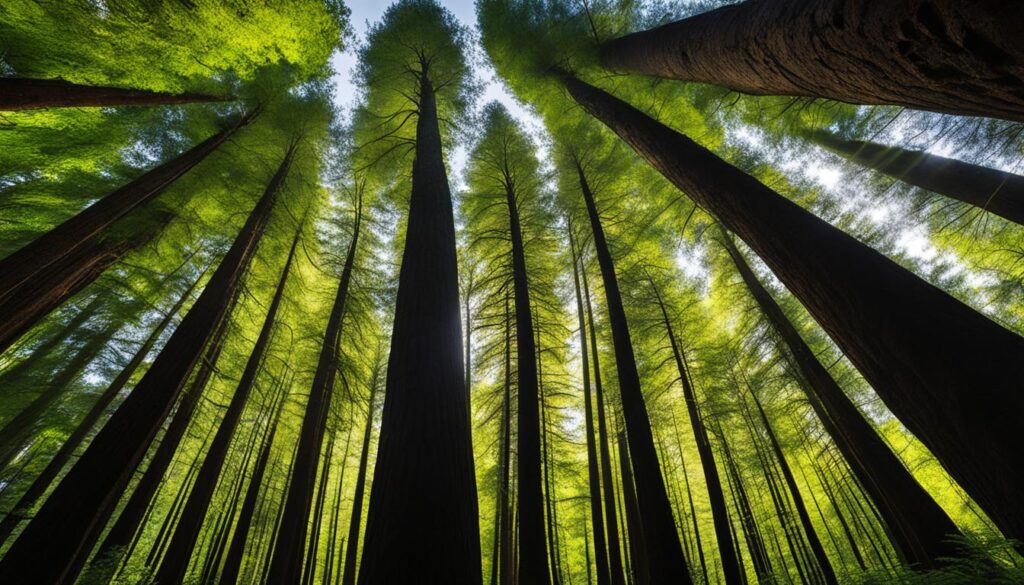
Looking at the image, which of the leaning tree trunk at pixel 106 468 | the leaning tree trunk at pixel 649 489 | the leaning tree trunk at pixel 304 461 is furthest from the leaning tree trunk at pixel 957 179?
the leaning tree trunk at pixel 106 468

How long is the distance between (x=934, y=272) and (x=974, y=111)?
10.3 m

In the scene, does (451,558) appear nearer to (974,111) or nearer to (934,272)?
(974,111)

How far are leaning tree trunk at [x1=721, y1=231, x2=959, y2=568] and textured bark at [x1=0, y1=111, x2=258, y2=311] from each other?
1097 cm

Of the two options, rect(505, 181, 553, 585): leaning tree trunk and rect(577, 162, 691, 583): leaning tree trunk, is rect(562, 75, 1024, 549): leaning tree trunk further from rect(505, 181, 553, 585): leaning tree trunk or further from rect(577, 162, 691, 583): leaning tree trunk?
rect(505, 181, 553, 585): leaning tree trunk

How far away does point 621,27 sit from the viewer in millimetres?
7180

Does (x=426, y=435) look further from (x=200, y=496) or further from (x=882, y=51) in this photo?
(x=200, y=496)

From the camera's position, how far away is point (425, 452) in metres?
1.15

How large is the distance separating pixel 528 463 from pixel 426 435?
3852 millimetres

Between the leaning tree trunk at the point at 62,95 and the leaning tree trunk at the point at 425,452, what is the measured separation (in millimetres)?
5464

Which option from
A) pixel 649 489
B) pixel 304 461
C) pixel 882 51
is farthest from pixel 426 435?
pixel 304 461

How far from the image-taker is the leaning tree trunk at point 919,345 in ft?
3.84

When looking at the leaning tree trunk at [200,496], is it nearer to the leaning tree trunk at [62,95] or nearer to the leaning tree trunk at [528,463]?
the leaning tree trunk at [62,95]

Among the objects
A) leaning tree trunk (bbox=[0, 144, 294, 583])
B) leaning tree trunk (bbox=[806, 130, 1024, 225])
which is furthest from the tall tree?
leaning tree trunk (bbox=[806, 130, 1024, 225])

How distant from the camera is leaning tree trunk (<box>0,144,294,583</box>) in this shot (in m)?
2.94
